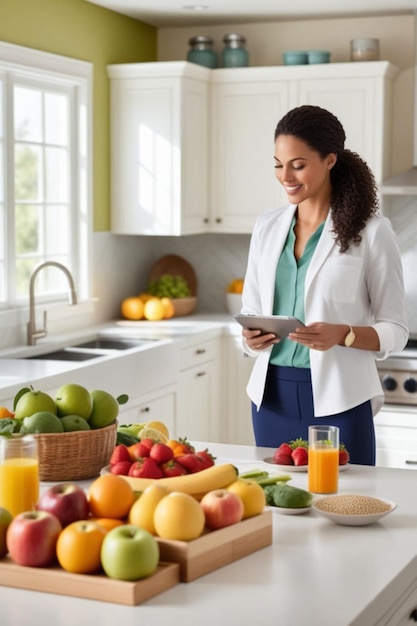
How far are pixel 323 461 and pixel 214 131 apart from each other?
3.59 meters

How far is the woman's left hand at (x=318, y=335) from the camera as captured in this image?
9.32 feet

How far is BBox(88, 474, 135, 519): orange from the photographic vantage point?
1.85 m

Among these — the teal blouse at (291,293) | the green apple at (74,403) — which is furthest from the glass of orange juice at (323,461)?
the teal blouse at (291,293)

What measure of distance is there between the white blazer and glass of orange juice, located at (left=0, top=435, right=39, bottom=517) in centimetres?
121

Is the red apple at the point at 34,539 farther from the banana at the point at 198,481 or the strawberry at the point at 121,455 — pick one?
the strawberry at the point at 121,455

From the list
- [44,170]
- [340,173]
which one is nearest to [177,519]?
[340,173]

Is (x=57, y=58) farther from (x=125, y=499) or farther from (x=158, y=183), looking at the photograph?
(x=125, y=499)

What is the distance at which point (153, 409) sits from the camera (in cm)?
475

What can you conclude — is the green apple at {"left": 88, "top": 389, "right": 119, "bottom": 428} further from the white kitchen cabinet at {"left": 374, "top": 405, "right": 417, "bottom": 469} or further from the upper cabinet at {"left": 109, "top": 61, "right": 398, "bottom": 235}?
the upper cabinet at {"left": 109, "top": 61, "right": 398, "bottom": 235}

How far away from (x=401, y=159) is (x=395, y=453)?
1620 mm

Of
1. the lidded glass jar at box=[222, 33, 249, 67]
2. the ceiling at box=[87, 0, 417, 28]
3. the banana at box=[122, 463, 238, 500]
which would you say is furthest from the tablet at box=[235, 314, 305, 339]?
the lidded glass jar at box=[222, 33, 249, 67]

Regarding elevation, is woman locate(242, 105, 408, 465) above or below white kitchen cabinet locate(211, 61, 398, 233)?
below

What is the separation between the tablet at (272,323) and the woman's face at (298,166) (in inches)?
14.1

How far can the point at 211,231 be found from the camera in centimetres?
573
